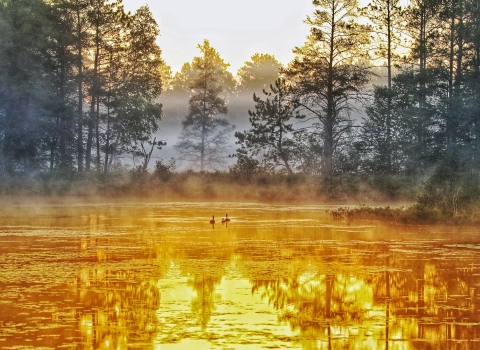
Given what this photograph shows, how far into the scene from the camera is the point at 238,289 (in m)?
13.2

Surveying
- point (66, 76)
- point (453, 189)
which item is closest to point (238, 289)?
point (453, 189)

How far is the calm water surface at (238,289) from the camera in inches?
380

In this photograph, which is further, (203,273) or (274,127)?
(274,127)

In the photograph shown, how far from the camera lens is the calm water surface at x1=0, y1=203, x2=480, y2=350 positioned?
31.6 feet

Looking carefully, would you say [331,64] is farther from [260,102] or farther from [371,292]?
[371,292]

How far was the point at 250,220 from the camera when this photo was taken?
97.3ft

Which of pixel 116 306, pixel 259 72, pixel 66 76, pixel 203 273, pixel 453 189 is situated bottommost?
pixel 116 306

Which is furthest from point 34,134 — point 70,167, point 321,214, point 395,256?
point 395,256

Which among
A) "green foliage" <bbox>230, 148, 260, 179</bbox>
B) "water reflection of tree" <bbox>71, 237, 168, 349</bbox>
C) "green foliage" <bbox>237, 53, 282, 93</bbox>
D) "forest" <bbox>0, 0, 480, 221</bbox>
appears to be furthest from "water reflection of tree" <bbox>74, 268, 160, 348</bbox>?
"green foliage" <bbox>237, 53, 282, 93</bbox>

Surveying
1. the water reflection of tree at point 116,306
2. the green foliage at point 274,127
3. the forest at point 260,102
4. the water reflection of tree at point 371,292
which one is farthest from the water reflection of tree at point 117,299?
the green foliage at point 274,127

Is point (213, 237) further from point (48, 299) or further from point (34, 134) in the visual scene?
point (34, 134)

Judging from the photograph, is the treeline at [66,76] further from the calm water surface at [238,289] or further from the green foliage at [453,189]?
the green foliage at [453,189]

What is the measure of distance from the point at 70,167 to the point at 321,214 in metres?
26.9

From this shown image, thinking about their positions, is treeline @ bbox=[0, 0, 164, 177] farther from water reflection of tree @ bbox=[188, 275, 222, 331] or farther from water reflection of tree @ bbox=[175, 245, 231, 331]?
water reflection of tree @ bbox=[188, 275, 222, 331]
